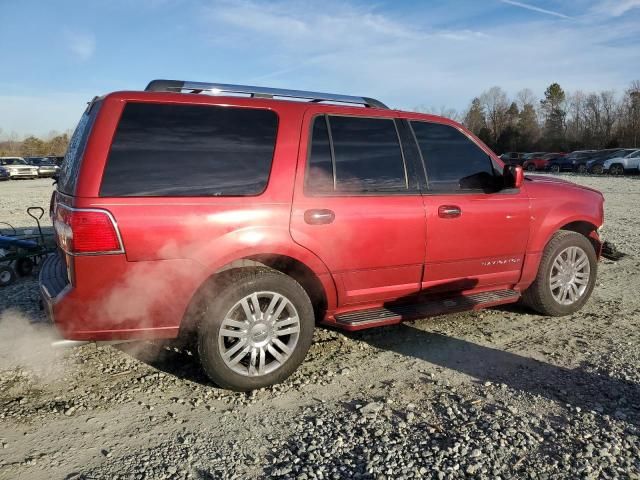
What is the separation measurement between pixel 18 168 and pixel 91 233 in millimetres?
37967

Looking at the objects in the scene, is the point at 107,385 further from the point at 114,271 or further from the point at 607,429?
the point at 607,429

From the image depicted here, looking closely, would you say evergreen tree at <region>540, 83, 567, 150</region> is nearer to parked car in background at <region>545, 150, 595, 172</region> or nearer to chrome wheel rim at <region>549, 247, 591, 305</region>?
parked car in background at <region>545, 150, 595, 172</region>

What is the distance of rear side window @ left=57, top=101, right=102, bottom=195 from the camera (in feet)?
10.0

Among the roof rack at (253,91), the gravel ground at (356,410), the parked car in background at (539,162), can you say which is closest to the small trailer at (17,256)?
the gravel ground at (356,410)

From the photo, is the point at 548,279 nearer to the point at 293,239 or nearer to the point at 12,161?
the point at 293,239

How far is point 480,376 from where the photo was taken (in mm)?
3570

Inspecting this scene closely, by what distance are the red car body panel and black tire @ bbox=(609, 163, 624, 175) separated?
29.1 metres

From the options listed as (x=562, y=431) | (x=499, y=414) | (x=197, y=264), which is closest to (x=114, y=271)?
(x=197, y=264)

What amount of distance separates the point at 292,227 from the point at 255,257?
33 cm

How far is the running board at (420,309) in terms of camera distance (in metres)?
3.72

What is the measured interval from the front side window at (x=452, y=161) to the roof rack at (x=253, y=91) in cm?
46

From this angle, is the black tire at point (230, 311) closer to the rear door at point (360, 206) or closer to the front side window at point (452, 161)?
the rear door at point (360, 206)

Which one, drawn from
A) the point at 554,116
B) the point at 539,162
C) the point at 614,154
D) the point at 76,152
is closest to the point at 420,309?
the point at 76,152

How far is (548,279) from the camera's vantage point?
4.66m
